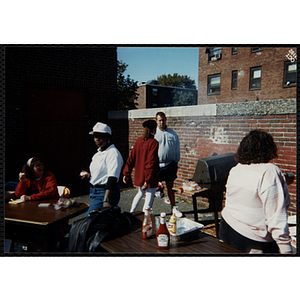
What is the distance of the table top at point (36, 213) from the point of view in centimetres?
273

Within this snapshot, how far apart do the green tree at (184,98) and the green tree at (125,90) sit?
840 mm

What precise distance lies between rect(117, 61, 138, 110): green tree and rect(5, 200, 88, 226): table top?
2248 millimetres

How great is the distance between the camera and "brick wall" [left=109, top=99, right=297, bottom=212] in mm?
3713

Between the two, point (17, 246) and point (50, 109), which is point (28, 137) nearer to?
point (50, 109)

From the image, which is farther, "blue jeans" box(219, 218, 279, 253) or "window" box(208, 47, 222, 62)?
"window" box(208, 47, 222, 62)

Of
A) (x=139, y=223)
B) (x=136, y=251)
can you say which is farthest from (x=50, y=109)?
(x=136, y=251)

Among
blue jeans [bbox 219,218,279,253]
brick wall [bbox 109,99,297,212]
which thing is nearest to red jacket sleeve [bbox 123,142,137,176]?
brick wall [bbox 109,99,297,212]

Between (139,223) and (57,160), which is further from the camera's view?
(57,160)

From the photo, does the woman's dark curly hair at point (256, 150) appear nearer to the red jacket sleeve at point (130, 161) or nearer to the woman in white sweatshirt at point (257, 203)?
the woman in white sweatshirt at point (257, 203)

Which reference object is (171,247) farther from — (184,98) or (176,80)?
(184,98)

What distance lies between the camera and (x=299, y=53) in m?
3.20

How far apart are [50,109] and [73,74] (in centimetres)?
79

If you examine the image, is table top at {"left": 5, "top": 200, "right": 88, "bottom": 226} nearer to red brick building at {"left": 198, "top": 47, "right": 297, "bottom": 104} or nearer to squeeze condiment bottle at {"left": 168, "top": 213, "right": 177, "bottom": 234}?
squeeze condiment bottle at {"left": 168, "top": 213, "right": 177, "bottom": 234}

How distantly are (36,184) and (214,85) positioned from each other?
4.07 metres
